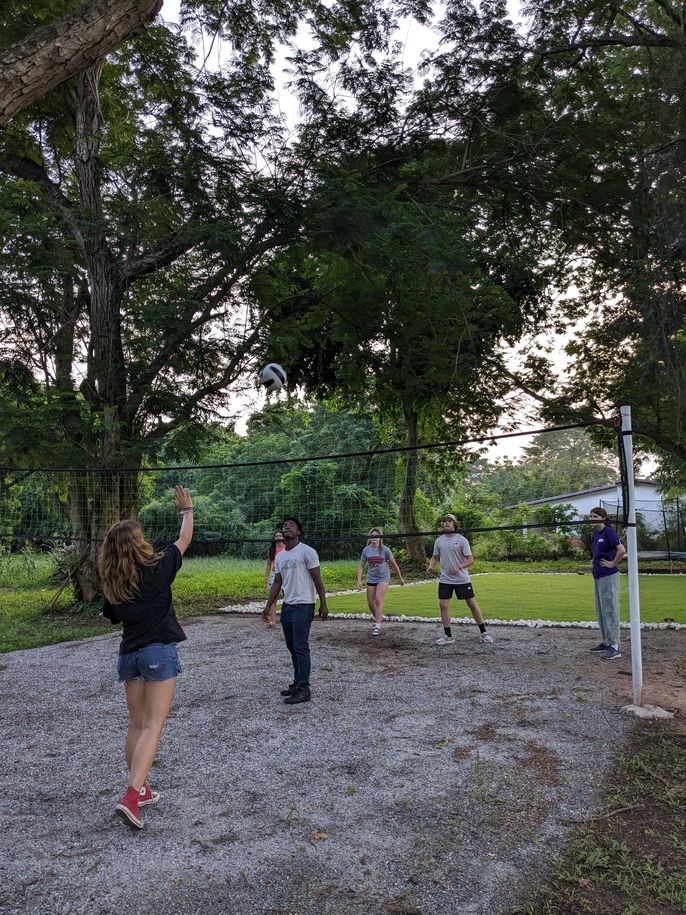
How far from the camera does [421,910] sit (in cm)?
290

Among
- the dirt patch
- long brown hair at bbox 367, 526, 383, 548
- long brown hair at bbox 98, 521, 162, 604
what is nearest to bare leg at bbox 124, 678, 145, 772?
long brown hair at bbox 98, 521, 162, 604

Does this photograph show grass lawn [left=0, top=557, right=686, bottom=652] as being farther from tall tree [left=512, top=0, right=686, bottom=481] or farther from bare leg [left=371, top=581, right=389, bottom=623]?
tall tree [left=512, top=0, right=686, bottom=481]

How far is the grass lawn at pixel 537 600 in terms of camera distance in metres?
12.3

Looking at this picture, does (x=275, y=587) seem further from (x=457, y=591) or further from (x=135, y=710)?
(x=135, y=710)

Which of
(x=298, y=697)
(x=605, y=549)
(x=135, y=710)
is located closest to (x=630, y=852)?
(x=135, y=710)

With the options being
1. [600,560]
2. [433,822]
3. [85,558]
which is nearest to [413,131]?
[600,560]

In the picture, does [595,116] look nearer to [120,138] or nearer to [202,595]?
[120,138]

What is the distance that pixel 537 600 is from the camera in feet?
46.9

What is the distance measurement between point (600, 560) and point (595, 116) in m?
7.25


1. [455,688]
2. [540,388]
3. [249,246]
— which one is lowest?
[455,688]

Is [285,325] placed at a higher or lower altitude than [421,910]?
higher

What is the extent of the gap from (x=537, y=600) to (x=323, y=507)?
914cm

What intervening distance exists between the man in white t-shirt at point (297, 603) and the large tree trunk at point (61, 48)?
13.5 ft

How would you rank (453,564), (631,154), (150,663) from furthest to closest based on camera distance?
(631,154) < (453,564) < (150,663)
